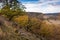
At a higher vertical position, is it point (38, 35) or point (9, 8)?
point (9, 8)

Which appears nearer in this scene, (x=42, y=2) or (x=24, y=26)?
(x=24, y=26)

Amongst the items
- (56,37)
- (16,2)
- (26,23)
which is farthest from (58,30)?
(16,2)

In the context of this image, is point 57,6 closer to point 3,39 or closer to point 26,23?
point 26,23

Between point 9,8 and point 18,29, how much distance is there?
99cm

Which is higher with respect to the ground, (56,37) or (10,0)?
(10,0)

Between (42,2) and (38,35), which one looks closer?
(38,35)

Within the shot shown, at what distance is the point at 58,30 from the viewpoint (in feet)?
21.0

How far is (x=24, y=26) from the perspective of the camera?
21.2 ft

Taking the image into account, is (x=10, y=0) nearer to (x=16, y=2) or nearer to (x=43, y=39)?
(x=16, y=2)

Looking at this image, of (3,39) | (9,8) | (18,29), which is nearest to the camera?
(3,39)

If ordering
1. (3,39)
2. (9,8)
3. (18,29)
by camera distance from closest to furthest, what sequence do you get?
(3,39)
(18,29)
(9,8)

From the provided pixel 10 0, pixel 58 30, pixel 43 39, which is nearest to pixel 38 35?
pixel 43 39

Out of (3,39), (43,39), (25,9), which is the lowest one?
(43,39)

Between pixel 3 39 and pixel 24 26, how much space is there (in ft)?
5.13
